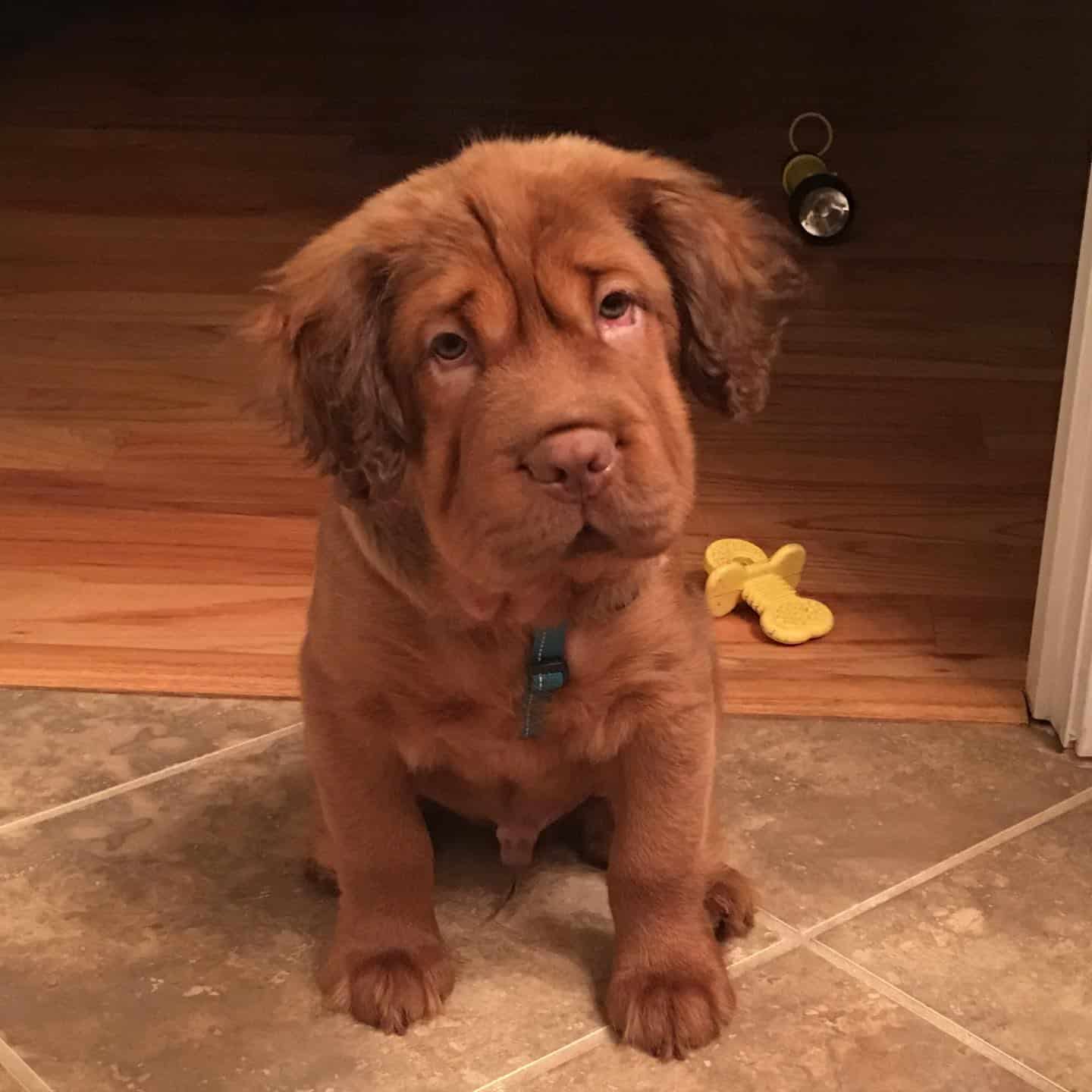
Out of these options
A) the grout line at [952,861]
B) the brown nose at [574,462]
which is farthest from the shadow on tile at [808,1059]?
the brown nose at [574,462]

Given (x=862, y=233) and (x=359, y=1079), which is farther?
(x=862, y=233)

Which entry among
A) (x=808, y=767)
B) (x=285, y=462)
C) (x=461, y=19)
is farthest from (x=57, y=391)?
(x=461, y=19)

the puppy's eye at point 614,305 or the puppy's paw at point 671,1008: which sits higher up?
the puppy's eye at point 614,305

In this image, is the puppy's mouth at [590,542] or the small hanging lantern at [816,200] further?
the small hanging lantern at [816,200]

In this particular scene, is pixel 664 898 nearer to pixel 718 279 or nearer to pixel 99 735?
pixel 718 279

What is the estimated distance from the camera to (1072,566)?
2.30 metres

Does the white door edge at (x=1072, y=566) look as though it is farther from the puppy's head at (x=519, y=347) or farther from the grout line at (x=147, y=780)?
the grout line at (x=147, y=780)

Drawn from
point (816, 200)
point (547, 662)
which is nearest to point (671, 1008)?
point (547, 662)

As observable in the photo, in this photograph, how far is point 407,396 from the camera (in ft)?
5.35

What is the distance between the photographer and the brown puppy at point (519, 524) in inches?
61.2

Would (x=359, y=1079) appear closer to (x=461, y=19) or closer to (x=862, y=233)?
(x=862, y=233)

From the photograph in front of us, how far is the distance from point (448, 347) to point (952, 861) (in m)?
0.97

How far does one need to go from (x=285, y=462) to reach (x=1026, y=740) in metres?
1.56

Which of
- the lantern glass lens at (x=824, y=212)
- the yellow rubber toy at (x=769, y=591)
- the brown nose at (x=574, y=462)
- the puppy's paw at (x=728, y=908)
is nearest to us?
the brown nose at (x=574, y=462)
